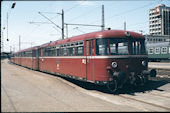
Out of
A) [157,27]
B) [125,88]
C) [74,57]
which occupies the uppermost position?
[157,27]

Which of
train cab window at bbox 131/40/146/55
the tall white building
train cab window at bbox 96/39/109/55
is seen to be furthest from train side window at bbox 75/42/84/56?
the tall white building

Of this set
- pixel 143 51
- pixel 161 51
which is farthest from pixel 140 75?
pixel 161 51

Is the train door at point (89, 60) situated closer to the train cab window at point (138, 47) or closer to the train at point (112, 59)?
the train at point (112, 59)

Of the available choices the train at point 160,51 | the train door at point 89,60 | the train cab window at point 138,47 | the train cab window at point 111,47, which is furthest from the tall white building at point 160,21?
the train door at point 89,60

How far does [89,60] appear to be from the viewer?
36.0 feet

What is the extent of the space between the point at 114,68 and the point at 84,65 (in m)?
1.98

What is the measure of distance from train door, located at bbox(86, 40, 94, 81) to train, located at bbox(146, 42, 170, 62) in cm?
2494

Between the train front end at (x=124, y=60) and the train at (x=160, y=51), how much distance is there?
23.6 m

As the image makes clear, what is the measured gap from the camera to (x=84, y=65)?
1147cm

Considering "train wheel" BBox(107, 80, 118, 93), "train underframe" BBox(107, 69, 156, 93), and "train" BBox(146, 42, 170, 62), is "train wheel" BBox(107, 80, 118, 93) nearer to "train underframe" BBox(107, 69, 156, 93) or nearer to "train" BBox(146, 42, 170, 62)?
"train underframe" BBox(107, 69, 156, 93)

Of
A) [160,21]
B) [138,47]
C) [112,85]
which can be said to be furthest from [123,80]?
[160,21]

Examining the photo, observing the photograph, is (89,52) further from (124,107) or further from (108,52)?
(124,107)

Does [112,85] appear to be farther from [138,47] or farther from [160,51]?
[160,51]

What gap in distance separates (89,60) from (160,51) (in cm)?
2653
